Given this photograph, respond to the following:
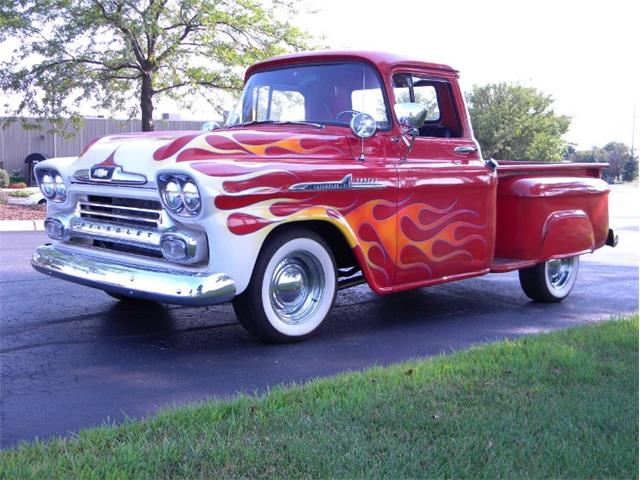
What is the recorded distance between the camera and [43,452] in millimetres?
3213

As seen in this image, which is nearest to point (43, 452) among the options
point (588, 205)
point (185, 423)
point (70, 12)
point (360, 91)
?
point (185, 423)

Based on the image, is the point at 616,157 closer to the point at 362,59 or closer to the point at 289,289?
the point at 362,59

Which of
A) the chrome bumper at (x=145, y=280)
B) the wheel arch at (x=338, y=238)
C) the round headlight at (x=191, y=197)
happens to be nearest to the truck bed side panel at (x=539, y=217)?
the wheel arch at (x=338, y=238)

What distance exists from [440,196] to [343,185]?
1103 mm

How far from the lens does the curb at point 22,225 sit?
14.1m

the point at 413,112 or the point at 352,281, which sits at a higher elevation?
the point at 413,112

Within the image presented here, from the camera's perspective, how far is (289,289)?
212 inches

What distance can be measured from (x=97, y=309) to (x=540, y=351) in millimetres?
3491

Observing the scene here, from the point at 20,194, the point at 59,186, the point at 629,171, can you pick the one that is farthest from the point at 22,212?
the point at 629,171

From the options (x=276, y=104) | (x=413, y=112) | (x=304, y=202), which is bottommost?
(x=304, y=202)

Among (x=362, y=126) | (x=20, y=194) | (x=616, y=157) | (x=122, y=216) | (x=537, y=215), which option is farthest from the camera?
(x=616, y=157)

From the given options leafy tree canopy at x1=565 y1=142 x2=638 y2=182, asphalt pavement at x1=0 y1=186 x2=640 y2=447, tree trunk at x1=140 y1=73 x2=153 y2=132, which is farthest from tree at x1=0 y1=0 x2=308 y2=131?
leafy tree canopy at x1=565 y1=142 x2=638 y2=182

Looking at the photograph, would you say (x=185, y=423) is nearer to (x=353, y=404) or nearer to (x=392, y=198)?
(x=353, y=404)

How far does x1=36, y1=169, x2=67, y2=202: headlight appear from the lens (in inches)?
227
